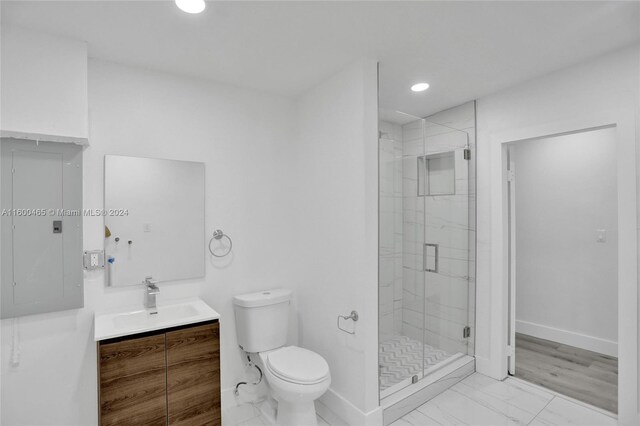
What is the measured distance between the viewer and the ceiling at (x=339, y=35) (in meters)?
1.69

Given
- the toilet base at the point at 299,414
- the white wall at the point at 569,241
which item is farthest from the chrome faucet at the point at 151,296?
the white wall at the point at 569,241

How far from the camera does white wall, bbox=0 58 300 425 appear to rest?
199 cm

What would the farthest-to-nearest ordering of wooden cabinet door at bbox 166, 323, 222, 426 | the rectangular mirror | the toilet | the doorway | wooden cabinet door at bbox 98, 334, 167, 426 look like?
→ the doorway, the rectangular mirror, the toilet, wooden cabinet door at bbox 166, 323, 222, 426, wooden cabinet door at bbox 98, 334, 167, 426

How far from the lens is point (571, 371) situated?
2.98 meters

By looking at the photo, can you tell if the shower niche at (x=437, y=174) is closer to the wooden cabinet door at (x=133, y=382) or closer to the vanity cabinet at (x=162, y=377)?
the vanity cabinet at (x=162, y=377)

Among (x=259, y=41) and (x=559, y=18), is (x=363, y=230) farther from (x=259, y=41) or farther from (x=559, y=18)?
(x=559, y=18)

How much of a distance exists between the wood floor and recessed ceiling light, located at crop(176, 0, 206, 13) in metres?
3.64

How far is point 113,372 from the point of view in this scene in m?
1.77

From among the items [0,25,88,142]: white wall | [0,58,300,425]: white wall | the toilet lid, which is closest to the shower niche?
[0,58,300,425]: white wall

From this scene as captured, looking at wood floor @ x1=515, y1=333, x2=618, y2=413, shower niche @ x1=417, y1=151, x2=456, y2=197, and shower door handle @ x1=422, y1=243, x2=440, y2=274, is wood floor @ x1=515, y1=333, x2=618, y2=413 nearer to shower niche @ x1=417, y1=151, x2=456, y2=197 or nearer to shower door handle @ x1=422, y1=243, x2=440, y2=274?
shower door handle @ x1=422, y1=243, x2=440, y2=274

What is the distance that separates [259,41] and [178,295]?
1.83m

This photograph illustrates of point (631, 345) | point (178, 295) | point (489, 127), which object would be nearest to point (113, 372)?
point (178, 295)

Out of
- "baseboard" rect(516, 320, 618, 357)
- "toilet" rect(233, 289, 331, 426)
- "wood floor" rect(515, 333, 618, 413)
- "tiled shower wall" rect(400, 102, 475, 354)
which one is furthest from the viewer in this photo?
"baseboard" rect(516, 320, 618, 357)

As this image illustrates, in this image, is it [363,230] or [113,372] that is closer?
[113,372]
